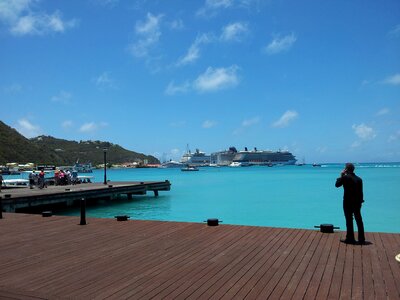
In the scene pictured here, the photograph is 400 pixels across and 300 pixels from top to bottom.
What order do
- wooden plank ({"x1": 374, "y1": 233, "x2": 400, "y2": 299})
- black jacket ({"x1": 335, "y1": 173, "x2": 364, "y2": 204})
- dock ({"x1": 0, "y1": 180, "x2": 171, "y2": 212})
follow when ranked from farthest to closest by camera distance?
dock ({"x1": 0, "y1": 180, "x2": 171, "y2": 212}), black jacket ({"x1": 335, "y1": 173, "x2": 364, "y2": 204}), wooden plank ({"x1": 374, "y1": 233, "x2": 400, "y2": 299})

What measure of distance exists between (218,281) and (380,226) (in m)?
17.8

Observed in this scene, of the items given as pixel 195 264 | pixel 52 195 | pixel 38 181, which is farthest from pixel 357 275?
pixel 38 181

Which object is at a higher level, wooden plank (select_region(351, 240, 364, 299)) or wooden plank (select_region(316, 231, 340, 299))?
wooden plank (select_region(316, 231, 340, 299))

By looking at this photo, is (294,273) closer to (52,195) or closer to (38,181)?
(52,195)

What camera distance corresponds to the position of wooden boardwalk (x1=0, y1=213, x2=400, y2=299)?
496 cm

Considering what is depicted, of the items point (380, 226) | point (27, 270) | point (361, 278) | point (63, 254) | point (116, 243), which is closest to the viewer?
point (361, 278)

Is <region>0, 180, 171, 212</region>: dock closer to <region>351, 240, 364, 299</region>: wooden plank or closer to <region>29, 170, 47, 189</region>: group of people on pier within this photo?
<region>29, 170, 47, 189</region>: group of people on pier

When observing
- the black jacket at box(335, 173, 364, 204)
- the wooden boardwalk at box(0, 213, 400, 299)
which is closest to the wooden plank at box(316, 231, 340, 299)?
the wooden boardwalk at box(0, 213, 400, 299)

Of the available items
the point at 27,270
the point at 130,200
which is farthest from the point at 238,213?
the point at 27,270

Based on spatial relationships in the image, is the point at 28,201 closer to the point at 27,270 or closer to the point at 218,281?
the point at 27,270

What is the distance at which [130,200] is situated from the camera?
105 ft

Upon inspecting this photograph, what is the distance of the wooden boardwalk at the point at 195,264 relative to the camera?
4.96 m

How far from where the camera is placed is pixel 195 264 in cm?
639

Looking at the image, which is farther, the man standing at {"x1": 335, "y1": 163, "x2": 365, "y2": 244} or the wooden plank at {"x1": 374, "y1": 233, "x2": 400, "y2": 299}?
the man standing at {"x1": 335, "y1": 163, "x2": 365, "y2": 244}
